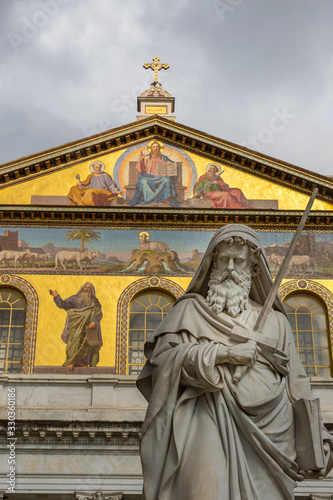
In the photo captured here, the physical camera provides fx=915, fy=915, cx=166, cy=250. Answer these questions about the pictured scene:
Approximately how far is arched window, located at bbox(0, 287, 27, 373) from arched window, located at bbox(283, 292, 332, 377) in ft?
16.9

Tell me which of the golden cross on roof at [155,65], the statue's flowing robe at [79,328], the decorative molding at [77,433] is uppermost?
the golden cross on roof at [155,65]

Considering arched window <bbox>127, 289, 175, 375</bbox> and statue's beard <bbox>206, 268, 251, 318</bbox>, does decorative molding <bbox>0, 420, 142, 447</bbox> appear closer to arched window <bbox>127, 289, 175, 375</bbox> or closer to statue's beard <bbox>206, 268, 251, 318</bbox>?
arched window <bbox>127, 289, 175, 375</bbox>

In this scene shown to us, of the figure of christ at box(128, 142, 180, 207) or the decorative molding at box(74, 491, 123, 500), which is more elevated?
the figure of christ at box(128, 142, 180, 207)

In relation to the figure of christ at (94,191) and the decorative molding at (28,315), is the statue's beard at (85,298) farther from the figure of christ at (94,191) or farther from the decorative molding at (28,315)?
the figure of christ at (94,191)

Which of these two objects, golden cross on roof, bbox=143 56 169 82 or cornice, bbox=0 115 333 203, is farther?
golden cross on roof, bbox=143 56 169 82

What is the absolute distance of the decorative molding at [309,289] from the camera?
18.1 m

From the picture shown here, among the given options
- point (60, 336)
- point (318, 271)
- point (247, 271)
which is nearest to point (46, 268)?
point (60, 336)

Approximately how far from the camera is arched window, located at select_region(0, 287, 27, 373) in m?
17.4

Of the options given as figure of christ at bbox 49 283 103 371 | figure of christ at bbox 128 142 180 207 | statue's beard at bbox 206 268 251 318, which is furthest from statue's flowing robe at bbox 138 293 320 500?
figure of christ at bbox 128 142 180 207

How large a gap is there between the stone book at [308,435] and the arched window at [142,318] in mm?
13953

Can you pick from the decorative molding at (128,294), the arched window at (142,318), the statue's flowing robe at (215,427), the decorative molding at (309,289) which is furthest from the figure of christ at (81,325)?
the statue's flowing robe at (215,427)

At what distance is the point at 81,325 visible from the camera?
17.3 metres

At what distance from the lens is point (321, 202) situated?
1922 centimetres

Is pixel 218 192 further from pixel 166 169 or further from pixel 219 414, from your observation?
pixel 219 414
